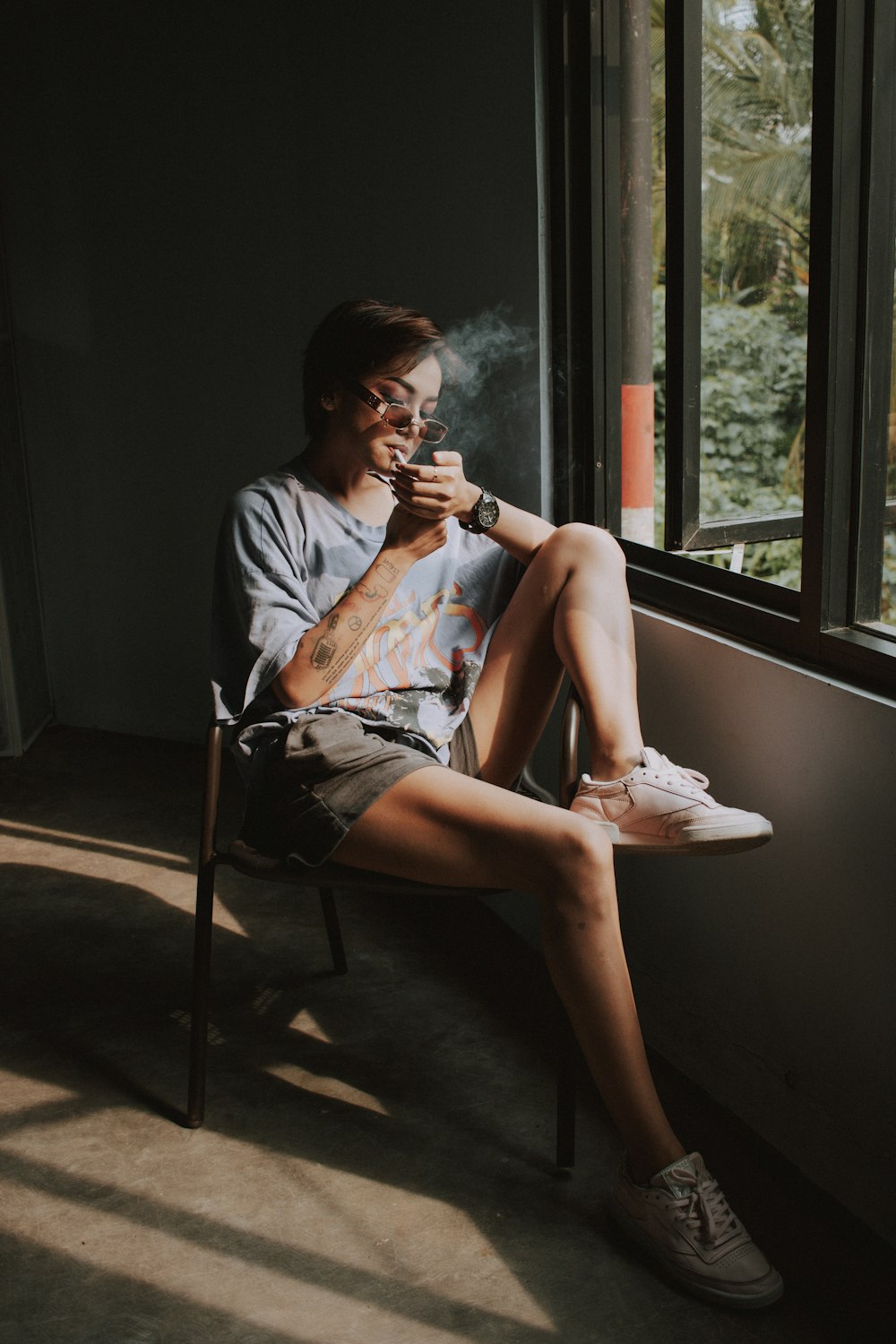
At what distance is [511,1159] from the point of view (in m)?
1.85

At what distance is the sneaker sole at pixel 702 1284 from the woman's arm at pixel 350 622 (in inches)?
34.1

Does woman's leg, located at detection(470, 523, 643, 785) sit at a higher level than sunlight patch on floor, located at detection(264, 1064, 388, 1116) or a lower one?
higher

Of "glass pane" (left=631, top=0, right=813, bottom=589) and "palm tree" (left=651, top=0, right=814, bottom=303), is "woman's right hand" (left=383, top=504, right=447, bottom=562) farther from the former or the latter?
"palm tree" (left=651, top=0, right=814, bottom=303)

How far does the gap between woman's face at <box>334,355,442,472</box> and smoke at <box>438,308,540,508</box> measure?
381mm

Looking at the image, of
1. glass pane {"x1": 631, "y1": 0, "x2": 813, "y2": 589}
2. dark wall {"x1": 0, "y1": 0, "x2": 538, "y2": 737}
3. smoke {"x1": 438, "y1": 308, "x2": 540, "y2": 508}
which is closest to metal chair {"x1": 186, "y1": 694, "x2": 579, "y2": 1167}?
smoke {"x1": 438, "y1": 308, "x2": 540, "y2": 508}

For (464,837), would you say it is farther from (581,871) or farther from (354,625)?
(354,625)

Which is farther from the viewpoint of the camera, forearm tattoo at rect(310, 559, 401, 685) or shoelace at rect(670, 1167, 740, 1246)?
forearm tattoo at rect(310, 559, 401, 685)

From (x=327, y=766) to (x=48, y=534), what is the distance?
2.55 m

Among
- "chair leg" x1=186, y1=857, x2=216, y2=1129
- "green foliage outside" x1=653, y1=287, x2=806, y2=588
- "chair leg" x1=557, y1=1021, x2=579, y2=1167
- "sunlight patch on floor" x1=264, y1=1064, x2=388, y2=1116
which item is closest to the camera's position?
"chair leg" x1=557, y1=1021, x2=579, y2=1167

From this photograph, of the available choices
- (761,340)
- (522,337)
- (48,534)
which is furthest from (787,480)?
(522,337)

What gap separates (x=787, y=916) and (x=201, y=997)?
0.92 meters

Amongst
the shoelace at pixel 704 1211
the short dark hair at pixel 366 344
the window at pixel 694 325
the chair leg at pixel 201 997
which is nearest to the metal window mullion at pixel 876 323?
the window at pixel 694 325

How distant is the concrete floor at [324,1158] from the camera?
154 centimetres

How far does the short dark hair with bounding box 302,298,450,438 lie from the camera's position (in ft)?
6.34
